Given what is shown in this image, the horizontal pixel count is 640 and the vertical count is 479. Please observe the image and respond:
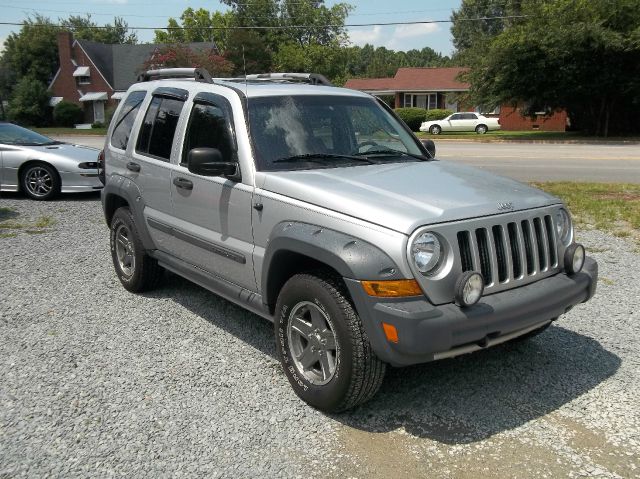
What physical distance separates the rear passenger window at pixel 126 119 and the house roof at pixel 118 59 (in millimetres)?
57039

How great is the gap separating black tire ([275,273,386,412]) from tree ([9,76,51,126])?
59609 millimetres

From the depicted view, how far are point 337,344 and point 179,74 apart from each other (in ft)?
10.9

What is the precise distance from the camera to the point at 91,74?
60719 mm

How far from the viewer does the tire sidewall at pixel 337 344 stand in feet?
11.6

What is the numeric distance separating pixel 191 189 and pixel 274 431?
6.75 feet

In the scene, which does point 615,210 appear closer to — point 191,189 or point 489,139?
point 191,189

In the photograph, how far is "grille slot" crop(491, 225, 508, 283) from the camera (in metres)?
3.67

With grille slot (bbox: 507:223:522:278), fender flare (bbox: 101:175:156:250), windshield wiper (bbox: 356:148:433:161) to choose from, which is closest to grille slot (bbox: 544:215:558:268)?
grille slot (bbox: 507:223:522:278)

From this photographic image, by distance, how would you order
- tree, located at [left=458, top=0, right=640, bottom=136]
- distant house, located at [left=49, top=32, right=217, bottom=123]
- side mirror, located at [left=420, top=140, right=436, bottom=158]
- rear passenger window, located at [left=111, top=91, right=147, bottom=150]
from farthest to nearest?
distant house, located at [left=49, top=32, right=217, bottom=123]
tree, located at [left=458, top=0, right=640, bottom=136]
rear passenger window, located at [left=111, top=91, right=147, bottom=150]
side mirror, located at [left=420, top=140, right=436, bottom=158]

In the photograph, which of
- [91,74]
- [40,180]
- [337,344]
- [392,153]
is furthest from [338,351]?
[91,74]

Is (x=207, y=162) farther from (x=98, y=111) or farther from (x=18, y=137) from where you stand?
(x=98, y=111)

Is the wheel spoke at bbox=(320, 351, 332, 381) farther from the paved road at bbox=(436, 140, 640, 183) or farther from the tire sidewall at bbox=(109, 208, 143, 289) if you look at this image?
the paved road at bbox=(436, 140, 640, 183)

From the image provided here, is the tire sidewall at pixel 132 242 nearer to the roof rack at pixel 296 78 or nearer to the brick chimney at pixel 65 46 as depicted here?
Answer: the roof rack at pixel 296 78

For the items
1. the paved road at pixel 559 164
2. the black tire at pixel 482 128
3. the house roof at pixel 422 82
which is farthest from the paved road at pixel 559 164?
the house roof at pixel 422 82
